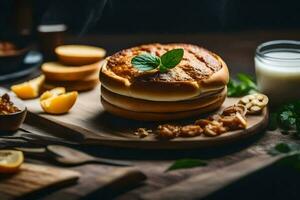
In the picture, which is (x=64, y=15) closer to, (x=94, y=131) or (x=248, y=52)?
(x=248, y=52)

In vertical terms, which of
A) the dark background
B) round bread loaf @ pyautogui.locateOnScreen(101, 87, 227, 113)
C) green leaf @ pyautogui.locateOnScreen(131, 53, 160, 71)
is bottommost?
Result: the dark background

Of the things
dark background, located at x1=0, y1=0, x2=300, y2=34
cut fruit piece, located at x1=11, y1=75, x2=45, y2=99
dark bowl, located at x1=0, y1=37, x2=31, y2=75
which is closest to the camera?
cut fruit piece, located at x1=11, y1=75, x2=45, y2=99

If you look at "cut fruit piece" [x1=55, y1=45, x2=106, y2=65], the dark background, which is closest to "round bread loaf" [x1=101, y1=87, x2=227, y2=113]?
"cut fruit piece" [x1=55, y1=45, x2=106, y2=65]

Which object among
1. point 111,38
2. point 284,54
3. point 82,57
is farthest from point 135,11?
point 284,54

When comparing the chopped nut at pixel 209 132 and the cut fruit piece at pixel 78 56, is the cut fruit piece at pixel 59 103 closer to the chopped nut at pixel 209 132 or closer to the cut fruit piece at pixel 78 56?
the cut fruit piece at pixel 78 56

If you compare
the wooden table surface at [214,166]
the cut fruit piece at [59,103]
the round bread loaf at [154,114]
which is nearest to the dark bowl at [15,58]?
the cut fruit piece at [59,103]

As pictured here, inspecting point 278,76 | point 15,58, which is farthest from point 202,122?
point 15,58

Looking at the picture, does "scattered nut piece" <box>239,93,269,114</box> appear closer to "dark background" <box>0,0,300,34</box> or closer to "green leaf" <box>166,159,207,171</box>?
"green leaf" <box>166,159,207,171</box>
